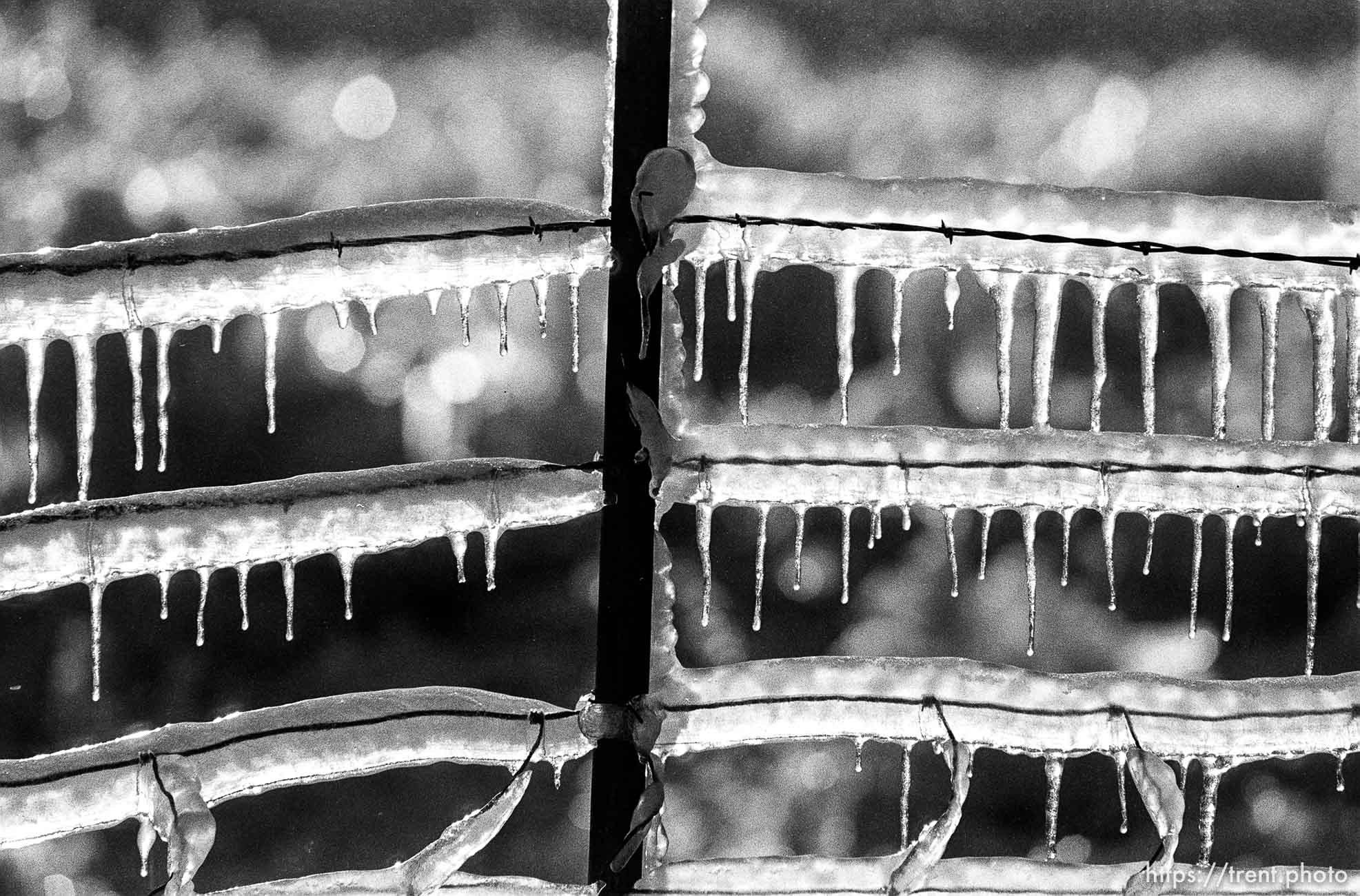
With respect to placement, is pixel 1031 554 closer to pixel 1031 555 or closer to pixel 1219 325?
pixel 1031 555

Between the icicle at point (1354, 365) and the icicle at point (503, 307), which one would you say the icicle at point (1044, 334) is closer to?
the icicle at point (1354, 365)

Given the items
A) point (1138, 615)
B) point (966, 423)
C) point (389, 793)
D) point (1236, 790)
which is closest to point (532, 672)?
point (389, 793)

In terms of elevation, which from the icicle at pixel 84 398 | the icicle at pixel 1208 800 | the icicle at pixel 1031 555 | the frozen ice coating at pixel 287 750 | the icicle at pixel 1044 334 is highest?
the icicle at pixel 1044 334

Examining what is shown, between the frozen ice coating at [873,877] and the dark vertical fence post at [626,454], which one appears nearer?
the dark vertical fence post at [626,454]

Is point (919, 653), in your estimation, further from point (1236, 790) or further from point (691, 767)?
point (1236, 790)

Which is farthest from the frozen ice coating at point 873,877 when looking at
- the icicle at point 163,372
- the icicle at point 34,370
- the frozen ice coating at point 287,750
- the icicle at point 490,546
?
the icicle at point 34,370

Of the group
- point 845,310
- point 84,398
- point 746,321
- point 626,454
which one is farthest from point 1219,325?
point 84,398
